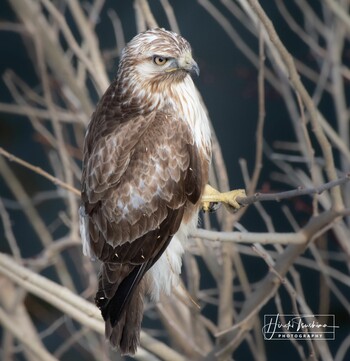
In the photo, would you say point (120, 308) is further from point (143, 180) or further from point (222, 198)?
point (222, 198)

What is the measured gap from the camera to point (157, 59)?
4.01 metres

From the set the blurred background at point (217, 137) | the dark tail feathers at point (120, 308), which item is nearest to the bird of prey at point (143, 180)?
the dark tail feathers at point (120, 308)

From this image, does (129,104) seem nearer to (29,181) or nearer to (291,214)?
(291,214)

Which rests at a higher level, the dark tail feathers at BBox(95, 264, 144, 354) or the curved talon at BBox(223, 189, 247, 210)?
the curved talon at BBox(223, 189, 247, 210)

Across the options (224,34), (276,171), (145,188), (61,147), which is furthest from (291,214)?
(145,188)

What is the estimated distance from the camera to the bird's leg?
13.2 feet

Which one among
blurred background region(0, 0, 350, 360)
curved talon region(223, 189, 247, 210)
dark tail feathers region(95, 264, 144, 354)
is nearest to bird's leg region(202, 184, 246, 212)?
curved talon region(223, 189, 247, 210)

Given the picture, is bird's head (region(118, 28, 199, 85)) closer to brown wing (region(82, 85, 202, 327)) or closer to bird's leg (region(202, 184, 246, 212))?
brown wing (region(82, 85, 202, 327))

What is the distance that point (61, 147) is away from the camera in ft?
16.0

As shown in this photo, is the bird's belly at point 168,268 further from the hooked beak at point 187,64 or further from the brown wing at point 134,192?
the hooked beak at point 187,64

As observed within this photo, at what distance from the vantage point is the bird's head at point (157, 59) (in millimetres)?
3879

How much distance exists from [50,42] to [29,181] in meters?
2.28

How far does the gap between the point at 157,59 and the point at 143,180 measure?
564mm

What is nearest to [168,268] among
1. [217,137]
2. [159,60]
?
[159,60]
